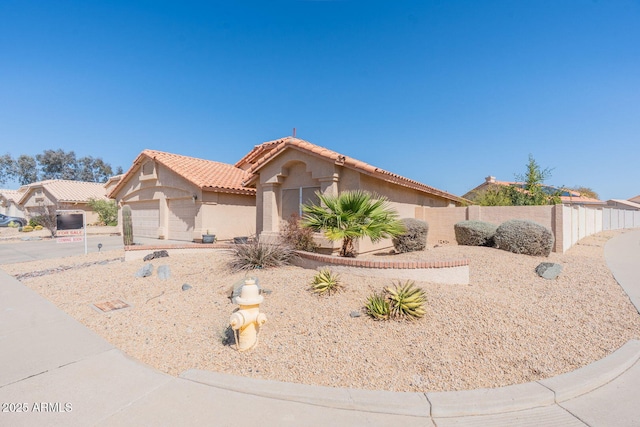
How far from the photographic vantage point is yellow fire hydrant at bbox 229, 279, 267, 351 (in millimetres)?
4148

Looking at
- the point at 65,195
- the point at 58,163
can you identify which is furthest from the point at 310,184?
the point at 58,163

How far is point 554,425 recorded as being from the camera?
305cm

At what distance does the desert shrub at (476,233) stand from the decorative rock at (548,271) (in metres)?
3.36

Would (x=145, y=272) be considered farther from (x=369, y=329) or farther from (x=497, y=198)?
(x=497, y=198)

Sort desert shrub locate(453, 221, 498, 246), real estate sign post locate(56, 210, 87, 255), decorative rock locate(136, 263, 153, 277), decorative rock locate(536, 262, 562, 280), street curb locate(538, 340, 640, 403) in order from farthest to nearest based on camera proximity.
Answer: real estate sign post locate(56, 210, 87, 255), desert shrub locate(453, 221, 498, 246), decorative rock locate(136, 263, 153, 277), decorative rock locate(536, 262, 562, 280), street curb locate(538, 340, 640, 403)

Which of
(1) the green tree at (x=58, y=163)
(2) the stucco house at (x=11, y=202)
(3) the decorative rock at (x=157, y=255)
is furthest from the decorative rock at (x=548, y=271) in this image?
(1) the green tree at (x=58, y=163)

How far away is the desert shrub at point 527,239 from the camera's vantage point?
10.3m

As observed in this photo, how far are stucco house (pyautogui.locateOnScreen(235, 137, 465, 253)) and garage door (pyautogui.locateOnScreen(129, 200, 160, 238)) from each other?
908 centimetres

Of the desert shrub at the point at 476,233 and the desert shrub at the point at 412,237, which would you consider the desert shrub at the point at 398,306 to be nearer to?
the desert shrub at the point at 412,237

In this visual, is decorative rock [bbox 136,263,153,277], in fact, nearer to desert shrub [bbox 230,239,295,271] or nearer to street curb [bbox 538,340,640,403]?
desert shrub [bbox 230,239,295,271]

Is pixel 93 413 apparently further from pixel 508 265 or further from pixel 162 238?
pixel 162 238

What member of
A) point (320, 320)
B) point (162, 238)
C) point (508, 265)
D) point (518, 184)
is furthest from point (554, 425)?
point (518, 184)

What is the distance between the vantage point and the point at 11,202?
4303cm

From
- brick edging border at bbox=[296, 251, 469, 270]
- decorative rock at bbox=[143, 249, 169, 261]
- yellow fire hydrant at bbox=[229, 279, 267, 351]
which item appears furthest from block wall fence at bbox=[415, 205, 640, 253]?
yellow fire hydrant at bbox=[229, 279, 267, 351]
